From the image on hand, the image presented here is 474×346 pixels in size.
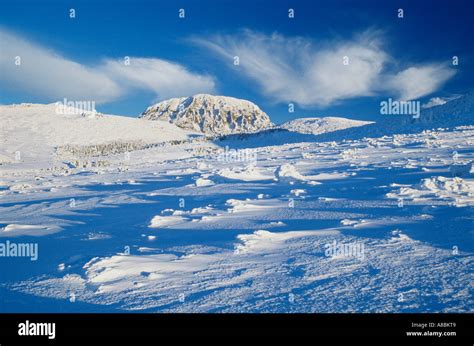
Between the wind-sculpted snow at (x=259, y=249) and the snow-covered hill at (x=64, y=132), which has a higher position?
the snow-covered hill at (x=64, y=132)

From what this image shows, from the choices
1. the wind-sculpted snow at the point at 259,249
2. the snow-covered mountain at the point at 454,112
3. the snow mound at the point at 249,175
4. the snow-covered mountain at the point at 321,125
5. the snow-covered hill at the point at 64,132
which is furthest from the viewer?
the snow-covered mountain at the point at 321,125

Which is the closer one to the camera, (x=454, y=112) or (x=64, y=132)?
(x=454, y=112)

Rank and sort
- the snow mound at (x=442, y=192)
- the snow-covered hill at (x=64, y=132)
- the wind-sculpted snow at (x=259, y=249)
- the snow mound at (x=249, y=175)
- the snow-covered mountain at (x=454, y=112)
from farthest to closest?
the snow-covered hill at (x=64, y=132), the snow-covered mountain at (x=454, y=112), the snow mound at (x=249, y=175), the snow mound at (x=442, y=192), the wind-sculpted snow at (x=259, y=249)

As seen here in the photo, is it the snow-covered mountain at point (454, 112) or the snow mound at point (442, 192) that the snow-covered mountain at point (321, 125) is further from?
the snow mound at point (442, 192)

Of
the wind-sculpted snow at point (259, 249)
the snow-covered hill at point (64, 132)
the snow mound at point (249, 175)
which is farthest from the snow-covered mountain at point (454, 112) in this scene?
the snow-covered hill at point (64, 132)

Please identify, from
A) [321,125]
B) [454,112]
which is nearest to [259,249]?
[454,112]

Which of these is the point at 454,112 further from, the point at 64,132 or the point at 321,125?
the point at 64,132

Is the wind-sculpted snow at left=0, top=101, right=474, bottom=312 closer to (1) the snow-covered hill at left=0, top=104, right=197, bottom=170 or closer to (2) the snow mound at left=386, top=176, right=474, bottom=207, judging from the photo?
(2) the snow mound at left=386, top=176, right=474, bottom=207
